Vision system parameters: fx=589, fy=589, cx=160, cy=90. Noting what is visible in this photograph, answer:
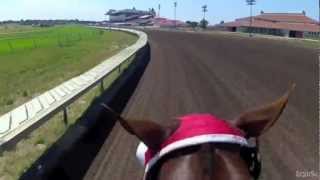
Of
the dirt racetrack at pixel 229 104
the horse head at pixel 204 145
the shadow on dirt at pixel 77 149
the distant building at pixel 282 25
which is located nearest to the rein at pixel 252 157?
the horse head at pixel 204 145

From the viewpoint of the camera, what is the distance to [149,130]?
1699 mm

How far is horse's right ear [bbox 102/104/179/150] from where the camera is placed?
167 centimetres

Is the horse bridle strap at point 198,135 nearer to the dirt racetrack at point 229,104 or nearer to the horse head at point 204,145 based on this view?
the horse head at point 204,145

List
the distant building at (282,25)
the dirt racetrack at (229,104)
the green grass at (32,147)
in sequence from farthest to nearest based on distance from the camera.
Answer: the distant building at (282,25) → the dirt racetrack at (229,104) → the green grass at (32,147)

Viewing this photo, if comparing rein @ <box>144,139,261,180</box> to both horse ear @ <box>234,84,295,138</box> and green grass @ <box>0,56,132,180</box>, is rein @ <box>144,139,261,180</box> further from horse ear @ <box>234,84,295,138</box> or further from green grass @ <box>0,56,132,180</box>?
green grass @ <box>0,56,132,180</box>

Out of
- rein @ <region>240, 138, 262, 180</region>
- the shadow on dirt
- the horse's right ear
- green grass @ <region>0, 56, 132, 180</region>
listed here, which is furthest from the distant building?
the horse's right ear

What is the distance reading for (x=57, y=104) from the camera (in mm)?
10477

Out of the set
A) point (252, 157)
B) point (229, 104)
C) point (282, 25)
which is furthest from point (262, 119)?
point (282, 25)

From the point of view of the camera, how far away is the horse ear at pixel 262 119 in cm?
181

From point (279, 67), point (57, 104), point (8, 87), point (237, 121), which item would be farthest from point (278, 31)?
point (237, 121)

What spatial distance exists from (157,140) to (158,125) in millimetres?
46

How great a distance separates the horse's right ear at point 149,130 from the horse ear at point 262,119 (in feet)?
0.74

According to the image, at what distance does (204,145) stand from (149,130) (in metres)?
0.20

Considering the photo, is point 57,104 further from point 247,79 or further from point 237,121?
point 247,79
